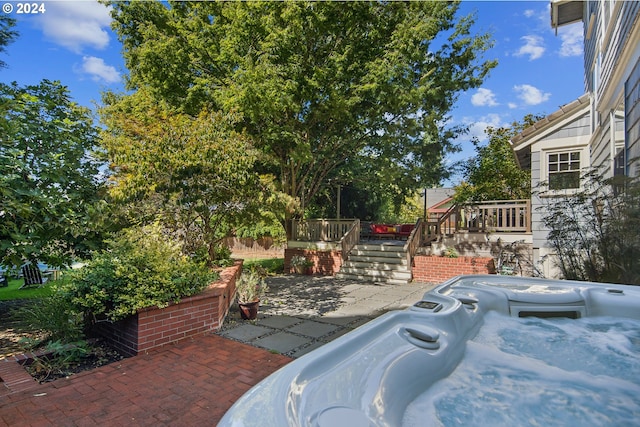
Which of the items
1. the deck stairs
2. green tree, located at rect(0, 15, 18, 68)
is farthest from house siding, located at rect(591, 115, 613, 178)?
green tree, located at rect(0, 15, 18, 68)

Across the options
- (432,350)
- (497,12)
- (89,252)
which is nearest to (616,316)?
(432,350)

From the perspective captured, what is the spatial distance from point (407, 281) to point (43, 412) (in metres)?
7.88

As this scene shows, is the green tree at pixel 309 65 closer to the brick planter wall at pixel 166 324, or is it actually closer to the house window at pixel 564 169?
the house window at pixel 564 169

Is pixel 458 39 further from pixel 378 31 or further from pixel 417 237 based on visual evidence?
pixel 417 237

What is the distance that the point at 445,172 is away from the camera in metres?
11.7

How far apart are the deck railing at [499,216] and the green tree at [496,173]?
7.73 feet

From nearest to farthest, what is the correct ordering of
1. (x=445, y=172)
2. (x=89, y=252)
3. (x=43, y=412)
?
(x=43, y=412) < (x=89, y=252) < (x=445, y=172)

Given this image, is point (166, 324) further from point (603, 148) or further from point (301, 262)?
point (603, 148)

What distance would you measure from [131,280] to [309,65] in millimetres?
6951

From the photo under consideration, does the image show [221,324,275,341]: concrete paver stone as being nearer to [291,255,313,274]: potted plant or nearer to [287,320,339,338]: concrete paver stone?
[287,320,339,338]: concrete paver stone

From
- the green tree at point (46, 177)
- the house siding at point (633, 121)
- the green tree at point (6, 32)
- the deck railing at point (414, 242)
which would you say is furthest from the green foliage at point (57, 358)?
the deck railing at point (414, 242)

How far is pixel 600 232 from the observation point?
509 cm

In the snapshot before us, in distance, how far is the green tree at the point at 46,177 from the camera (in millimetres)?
3896

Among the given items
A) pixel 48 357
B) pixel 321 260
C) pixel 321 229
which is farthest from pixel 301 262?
pixel 48 357
